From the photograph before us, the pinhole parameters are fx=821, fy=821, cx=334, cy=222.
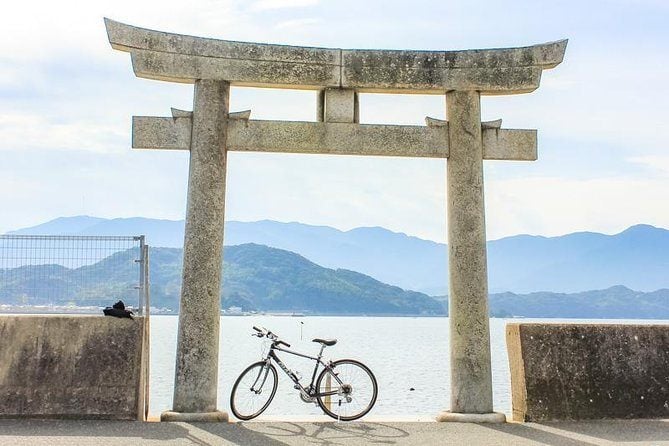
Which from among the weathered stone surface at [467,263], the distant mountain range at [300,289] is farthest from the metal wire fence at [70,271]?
the distant mountain range at [300,289]

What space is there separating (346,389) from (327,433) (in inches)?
43.7

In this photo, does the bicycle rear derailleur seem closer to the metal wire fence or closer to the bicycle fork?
the bicycle fork

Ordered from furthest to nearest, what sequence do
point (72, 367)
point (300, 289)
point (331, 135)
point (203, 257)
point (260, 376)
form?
point (300, 289) → point (331, 135) → point (260, 376) → point (203, 257) → point (72, 367)

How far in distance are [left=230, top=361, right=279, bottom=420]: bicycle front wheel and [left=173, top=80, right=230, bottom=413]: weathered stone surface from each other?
16.1 inches

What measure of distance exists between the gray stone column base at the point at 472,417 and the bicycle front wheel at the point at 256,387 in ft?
6.81

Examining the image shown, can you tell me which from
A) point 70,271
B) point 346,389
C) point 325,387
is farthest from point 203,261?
point 346,389

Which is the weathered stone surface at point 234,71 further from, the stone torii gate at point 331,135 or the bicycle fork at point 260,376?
the bicycle fork at point 260,376

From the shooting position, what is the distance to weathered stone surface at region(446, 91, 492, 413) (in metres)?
10.0

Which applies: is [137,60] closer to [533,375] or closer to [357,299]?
[533,375]

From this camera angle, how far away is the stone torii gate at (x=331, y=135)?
974 cm

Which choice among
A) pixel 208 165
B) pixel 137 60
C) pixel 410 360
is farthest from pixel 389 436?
pixel 410 360

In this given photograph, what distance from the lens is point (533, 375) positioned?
32.0 feet

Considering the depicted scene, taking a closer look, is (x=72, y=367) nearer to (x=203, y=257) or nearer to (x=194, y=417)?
(x=194, y=417)

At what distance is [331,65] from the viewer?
10.2m
